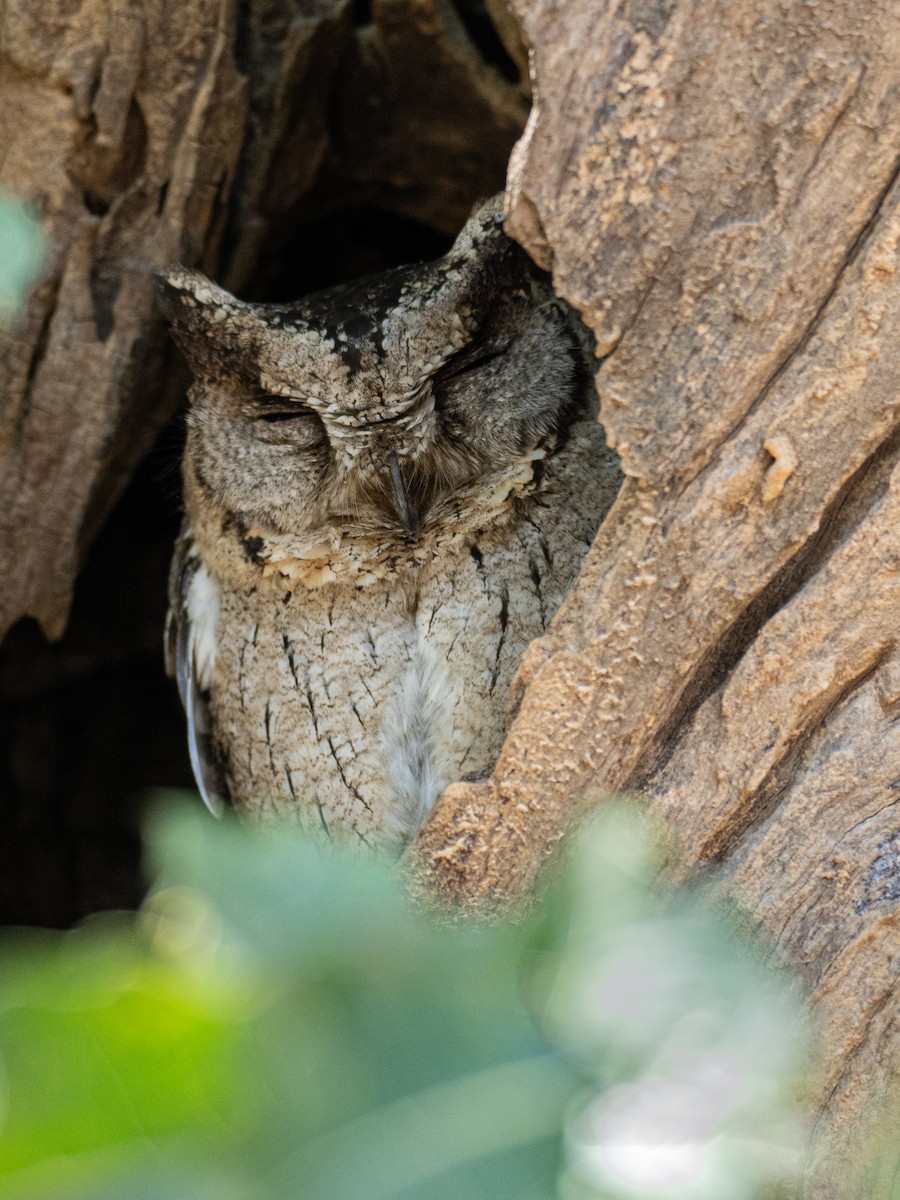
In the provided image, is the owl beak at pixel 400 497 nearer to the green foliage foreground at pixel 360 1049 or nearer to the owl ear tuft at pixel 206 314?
the owl ear tuft at pixel 206 314

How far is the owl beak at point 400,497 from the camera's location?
1.82 m

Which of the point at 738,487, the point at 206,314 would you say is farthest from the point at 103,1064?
the point at 206,314

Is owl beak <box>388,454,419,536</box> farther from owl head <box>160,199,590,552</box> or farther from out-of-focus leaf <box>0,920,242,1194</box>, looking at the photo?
out-of-focus leaf <box>0,920,242,1194</box>

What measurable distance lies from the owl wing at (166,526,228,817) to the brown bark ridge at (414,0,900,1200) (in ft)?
3.60

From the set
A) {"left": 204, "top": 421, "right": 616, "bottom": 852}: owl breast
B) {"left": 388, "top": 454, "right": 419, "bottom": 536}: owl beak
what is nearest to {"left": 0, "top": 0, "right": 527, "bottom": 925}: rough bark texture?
{"left": 204, "top": 421, "right": 616, "bottom": 852}: owl breast

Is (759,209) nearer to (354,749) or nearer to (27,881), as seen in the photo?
(354,749)

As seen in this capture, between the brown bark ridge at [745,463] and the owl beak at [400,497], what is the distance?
0.49m

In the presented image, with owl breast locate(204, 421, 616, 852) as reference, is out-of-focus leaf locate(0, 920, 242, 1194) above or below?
above

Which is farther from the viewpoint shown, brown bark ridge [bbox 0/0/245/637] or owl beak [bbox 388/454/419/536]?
brown bark ridge [bbox 0/0/245/637]

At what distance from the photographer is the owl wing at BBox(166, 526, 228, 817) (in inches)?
92.1

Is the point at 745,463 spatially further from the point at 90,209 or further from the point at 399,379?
the point at 90,209

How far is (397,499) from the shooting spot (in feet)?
6.00

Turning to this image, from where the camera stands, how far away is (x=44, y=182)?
205 centimetres

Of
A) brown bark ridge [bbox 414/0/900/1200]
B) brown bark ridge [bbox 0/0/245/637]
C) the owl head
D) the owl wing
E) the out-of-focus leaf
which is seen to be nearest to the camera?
the out-of-focus leaf
